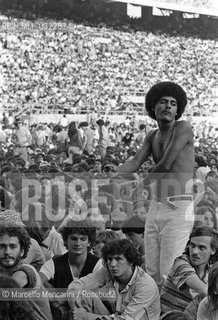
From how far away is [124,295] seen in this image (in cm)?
461

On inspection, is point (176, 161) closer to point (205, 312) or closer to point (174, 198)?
point (174, 198)

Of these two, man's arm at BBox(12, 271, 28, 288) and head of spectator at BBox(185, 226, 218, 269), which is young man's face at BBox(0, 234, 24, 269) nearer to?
man's arm at BBox(12, 271, 28, 288)

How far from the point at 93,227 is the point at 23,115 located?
20751 mm

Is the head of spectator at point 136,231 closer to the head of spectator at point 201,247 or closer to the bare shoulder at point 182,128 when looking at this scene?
the bare shoulder at point 182,128

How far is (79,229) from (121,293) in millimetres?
607

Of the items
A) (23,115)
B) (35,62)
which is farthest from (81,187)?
(35,62)

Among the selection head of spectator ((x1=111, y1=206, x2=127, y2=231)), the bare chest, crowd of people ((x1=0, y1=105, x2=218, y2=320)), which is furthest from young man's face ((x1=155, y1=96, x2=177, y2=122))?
head of spectator ((x1=111, y1=206, x2=127, y2=231))

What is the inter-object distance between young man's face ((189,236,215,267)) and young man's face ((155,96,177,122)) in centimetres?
90

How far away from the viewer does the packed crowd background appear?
6047 millimetres

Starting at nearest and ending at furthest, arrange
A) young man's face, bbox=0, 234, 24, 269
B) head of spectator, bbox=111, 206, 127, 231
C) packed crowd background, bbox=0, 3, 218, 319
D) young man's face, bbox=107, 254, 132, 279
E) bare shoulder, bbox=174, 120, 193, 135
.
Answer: young man's face, bbox=0, 234, 24, 269 < young man's face, bbox=107, 254, 132, 279 < bare shoulder, bbox=174, 120, 193, 135 < packed crowd background, bbox=0, 3, 218, 319 < head of spectator, bbox=111, 206, 127, 231

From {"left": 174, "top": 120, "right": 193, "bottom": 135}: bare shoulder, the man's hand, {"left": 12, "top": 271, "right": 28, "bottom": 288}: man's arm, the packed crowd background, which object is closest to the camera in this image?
{"left": 12, "top": 271, "right": 28, "bottom": 288}: man's arm

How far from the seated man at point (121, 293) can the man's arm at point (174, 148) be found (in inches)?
27.0

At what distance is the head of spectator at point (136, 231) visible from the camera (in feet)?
19.2

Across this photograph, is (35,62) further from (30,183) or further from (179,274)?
(179,274)
